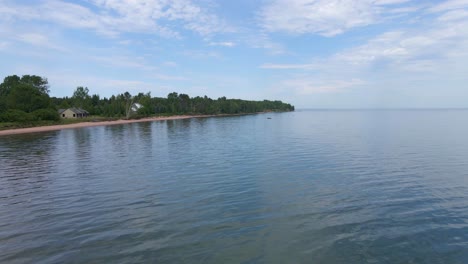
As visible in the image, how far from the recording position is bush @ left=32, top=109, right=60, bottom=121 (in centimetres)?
9119

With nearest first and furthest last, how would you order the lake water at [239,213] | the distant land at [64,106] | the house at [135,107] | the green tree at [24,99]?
the lake water at [239,213]
the distant land at [64,106]
the green tree at [24,99]
the house at [135,107]

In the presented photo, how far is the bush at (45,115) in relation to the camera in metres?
→ 91.2

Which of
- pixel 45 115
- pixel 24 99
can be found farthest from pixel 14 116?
Result: pixel 24 99

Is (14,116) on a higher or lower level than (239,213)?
higher

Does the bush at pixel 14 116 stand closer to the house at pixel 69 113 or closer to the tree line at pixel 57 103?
the tree line at pixel 57 103

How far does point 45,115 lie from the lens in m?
93.9

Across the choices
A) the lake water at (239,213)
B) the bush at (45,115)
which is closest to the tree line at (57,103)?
the bush at (45,115)

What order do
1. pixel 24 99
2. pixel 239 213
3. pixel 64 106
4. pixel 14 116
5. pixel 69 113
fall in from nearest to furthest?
pixel 239 213 < pixel 14 116 < pixel 24 99 < pixel 69 113 < pixel 64 106

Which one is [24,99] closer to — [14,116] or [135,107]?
[14,116]

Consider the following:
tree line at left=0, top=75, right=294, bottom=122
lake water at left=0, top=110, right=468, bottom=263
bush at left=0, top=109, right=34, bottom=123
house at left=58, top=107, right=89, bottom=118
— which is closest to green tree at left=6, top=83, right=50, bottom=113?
tree line at left=0, top=75, right=294, bottom=122

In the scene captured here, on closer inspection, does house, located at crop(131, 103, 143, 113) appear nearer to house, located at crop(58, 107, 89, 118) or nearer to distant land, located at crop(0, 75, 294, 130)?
distant land, located at crop(0, 75, 294, 130)

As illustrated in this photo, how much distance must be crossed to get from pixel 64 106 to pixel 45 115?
39208 mm

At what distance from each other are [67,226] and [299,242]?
9.05 m

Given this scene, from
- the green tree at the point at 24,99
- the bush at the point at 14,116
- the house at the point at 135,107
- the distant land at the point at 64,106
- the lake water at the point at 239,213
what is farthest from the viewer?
the house at the point at 135,107
